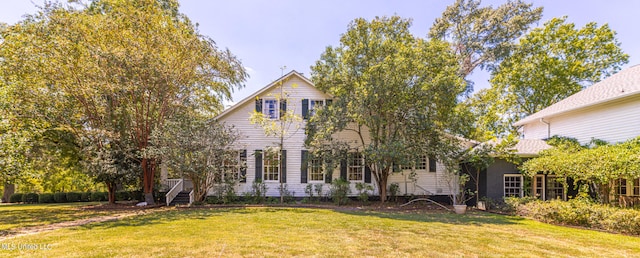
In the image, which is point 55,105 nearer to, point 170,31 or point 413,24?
point 170,31

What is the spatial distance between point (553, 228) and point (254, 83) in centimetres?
1500

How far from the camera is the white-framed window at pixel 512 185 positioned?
44.9 feet

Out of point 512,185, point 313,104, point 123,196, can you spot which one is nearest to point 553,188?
point 512,185

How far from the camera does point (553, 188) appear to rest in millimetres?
13695

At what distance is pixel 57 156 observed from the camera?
1553cm

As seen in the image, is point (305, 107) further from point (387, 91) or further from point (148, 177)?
point (148, 177)

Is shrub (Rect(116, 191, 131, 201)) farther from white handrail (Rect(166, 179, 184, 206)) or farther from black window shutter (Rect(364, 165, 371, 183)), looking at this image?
black window shutter (Rect(364, 165, 371, 183))

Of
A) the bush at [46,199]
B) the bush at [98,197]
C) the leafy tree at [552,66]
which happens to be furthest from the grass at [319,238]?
the leafy tree at [552,66]

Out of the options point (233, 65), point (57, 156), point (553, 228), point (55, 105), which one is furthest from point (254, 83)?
point (553, 228)

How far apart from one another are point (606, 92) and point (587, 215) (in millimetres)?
7063

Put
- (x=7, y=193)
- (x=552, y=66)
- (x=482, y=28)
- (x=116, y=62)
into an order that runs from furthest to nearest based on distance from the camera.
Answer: (x=482, y=28) < (x=552, y=66) < (x=7, y=193) < (x=116, y=62)

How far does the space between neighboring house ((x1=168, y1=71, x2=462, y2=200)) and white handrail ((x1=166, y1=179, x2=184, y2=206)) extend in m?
2.99

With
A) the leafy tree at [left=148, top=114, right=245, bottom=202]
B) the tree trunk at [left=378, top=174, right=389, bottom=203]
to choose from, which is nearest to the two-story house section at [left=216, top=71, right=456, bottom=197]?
the tree trunk at [left=378, top=174, right=389, bottom=203]

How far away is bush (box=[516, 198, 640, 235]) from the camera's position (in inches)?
323
